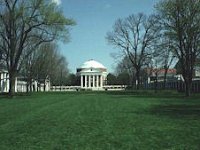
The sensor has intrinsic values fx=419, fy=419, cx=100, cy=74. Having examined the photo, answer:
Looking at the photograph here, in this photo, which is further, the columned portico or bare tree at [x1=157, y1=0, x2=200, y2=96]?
the columned portico

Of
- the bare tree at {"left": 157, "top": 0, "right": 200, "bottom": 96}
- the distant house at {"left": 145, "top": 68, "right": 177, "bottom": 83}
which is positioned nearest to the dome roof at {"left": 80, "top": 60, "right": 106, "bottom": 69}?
the distant house at {"left": 145, "top": 68, "right": 177, "bottom": 83}

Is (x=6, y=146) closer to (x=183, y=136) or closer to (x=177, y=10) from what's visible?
(x=183, y=136)

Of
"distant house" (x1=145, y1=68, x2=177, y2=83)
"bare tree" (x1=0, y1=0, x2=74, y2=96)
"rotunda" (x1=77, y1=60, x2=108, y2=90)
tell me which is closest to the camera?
"bare tree" (x1=0, y1=0, x2=74, y2=96)

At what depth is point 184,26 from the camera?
169 feet

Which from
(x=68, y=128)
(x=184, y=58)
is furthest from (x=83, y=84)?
(x=68, y=128)

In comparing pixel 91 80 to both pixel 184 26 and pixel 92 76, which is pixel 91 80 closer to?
pixel 92 76

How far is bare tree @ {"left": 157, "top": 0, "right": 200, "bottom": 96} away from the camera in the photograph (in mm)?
51219

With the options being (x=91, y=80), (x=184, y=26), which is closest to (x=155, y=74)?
(x=184, y=26)

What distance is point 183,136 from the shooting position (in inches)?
488

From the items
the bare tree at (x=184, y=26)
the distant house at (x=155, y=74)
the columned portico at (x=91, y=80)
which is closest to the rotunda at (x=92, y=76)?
the columned portico at (x=91, y=80)

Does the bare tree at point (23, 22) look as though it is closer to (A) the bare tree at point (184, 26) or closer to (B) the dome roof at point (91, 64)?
(A) the bare tree at point (184, 26)

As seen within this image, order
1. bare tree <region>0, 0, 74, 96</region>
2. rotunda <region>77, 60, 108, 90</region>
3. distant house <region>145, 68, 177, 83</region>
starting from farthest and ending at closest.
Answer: rotunda <region>77, 60, 108, 90</region>
distant house <region>145, 68, 177, 83</region>
bare tree <region>0, 0, 74, 96</region>

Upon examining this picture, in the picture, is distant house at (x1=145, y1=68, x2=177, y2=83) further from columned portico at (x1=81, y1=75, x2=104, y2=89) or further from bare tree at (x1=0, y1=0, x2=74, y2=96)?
bare tree at (x1=0, y1=0, x2=74, y2=96)

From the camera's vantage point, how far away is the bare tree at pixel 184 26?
51.2 m
